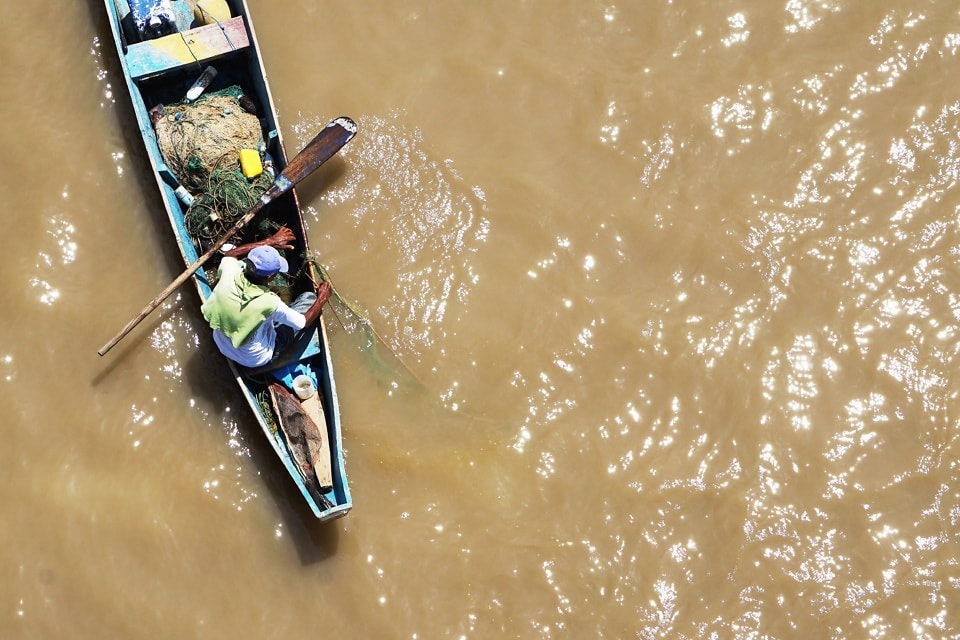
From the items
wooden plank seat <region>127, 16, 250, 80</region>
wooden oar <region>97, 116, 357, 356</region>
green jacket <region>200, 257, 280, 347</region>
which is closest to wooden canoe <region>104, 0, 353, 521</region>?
wooden plank seat <region>127, 16, 250, 80</region>

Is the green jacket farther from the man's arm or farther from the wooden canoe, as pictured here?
the wooden canoe

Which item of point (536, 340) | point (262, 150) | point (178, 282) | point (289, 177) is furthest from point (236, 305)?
point (536, 340)

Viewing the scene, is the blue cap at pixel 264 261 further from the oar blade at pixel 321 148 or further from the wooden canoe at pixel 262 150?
the oar blade at pixel 321 148

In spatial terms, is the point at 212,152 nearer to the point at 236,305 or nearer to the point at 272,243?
the point at 272,243

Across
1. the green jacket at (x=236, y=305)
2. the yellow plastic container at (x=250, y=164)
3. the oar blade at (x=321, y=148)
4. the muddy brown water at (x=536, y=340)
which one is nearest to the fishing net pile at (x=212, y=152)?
the yellow plastic container at (x=250, y=164)

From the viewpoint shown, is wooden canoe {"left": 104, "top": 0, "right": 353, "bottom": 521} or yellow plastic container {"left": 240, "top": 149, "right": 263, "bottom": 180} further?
yellow plastic container {"left": 240, "top": 149, "right": 263, "bottom": 180}

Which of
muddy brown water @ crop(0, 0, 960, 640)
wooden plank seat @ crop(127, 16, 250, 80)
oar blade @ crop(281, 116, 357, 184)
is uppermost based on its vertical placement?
wooden plank seat @ crop(127, 16, 250, 80)
